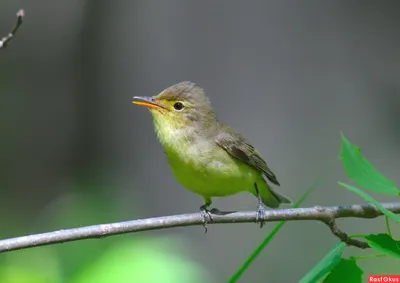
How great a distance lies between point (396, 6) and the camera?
639 cm

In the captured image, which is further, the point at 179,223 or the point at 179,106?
the point at 179,106

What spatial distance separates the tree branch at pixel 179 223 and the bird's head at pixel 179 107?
44.5 inches

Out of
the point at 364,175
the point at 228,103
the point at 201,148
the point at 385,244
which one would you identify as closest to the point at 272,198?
the point at 201,148

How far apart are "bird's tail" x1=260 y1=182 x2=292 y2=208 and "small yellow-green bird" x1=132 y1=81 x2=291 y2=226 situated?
0.69ft

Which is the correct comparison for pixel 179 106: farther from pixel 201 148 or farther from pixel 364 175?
pixel 364 175

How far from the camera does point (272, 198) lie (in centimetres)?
404

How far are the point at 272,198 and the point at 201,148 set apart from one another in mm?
869

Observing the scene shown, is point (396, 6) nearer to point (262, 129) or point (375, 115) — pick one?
point (375, 115)

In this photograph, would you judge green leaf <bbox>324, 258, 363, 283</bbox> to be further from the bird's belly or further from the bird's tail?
the bird's tail

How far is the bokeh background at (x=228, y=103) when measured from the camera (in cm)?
572

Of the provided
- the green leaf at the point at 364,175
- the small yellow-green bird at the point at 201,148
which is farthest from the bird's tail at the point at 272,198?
the green leaf at the point at 364,175

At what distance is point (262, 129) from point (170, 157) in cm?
258

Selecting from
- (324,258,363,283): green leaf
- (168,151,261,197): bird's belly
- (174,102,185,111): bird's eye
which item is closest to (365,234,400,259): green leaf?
(324,258,363,283): green leaf

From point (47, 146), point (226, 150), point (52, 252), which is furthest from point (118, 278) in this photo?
point (47, 146)
